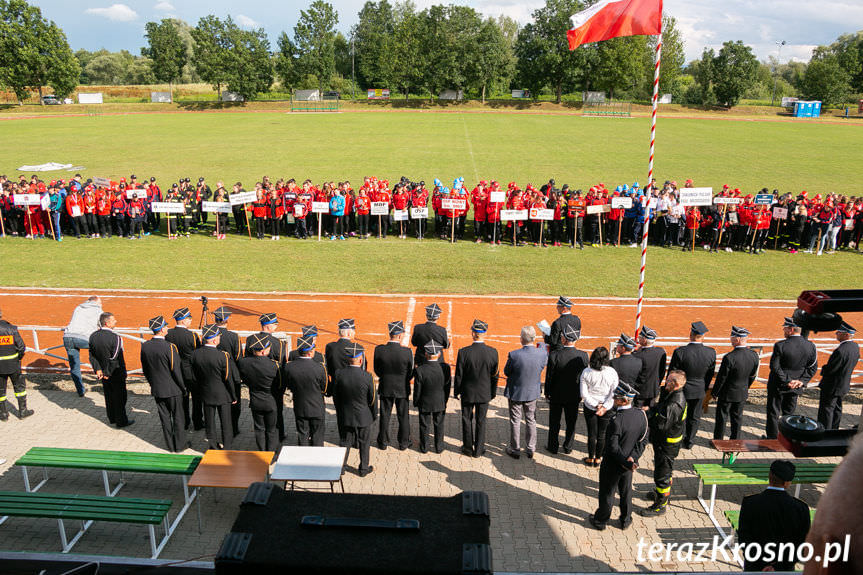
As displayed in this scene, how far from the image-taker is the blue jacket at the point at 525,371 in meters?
9.26

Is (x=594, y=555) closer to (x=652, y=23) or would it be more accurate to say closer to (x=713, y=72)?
(x=652, y=23)

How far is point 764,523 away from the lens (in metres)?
5.80

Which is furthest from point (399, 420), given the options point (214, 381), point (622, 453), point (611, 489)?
point (622, 453)

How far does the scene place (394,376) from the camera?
9406mm

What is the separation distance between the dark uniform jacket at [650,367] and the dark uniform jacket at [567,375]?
102 cm

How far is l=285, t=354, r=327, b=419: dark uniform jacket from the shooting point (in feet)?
29.3

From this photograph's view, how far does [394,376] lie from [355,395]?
31.2 inches

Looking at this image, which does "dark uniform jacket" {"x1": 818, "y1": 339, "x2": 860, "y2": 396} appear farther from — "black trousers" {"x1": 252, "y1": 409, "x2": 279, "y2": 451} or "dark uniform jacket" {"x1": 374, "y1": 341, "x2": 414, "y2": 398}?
"black trousers" {"x1": 252, "y1": 409, "x2": 279, "y2": 451}

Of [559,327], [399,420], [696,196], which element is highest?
[696,196]

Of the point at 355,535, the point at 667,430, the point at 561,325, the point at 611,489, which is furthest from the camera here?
the point at 561,325

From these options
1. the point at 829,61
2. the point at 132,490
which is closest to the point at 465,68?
the point at 829,61

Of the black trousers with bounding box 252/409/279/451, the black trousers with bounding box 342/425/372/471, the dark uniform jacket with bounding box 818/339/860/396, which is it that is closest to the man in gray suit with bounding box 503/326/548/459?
the black trousers with bounding box 342/425/372/471

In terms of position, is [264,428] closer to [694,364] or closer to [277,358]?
[277,358]

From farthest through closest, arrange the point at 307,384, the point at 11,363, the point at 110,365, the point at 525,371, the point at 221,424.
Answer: the point at 11,363, the point at 110,365, the point at 221,424, the point at 525,371, the point at 307,384
